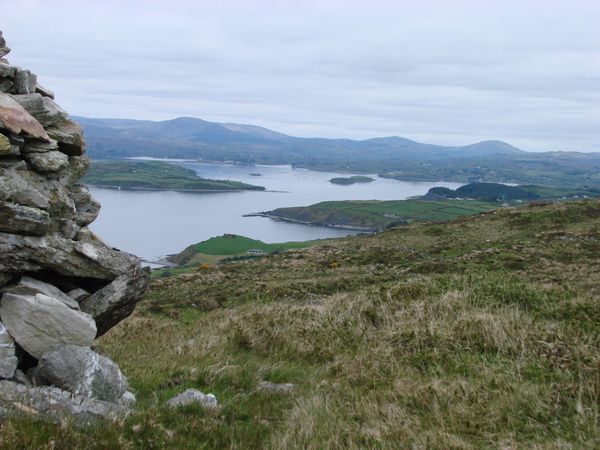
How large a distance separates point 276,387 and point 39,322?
3461 millimetres

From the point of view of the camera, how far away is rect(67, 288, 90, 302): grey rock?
9.05 m

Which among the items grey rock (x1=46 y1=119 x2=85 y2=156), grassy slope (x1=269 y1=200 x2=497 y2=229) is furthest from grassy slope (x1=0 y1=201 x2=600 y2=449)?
grassy slope (x1=269 y1=200 x2=497 y2=229)

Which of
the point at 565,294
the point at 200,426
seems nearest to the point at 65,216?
the point at 200,426

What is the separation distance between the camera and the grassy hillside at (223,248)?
313 feet

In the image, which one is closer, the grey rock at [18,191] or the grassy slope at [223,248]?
the grey rock at [18,191]

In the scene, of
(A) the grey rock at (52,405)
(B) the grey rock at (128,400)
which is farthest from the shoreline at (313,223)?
(A) the grey rock at (52,405)

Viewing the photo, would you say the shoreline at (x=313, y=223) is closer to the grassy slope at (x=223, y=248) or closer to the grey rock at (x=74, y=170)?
the grassy slope at (x=223, y=248)

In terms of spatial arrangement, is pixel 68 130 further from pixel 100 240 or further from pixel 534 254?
pixel 534 254

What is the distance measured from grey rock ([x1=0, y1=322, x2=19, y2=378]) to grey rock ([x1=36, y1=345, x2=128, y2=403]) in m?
0.31

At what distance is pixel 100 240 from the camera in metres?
10.0

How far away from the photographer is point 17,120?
8695mm

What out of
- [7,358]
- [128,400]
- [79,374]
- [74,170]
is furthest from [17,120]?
[128,400]

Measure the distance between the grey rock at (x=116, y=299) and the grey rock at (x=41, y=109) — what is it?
298 centimetres

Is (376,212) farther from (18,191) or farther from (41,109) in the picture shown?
(18,191)
